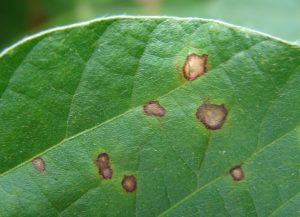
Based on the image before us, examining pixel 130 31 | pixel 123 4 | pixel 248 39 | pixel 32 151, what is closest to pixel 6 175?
pixel 32 151

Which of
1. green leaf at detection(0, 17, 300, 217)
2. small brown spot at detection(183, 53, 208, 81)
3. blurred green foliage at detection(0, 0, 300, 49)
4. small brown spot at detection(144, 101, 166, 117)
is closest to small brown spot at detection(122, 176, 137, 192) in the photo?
green leaf at detection(0, 17, 300, 217)

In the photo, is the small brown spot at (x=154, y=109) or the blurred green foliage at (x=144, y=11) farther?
the blurred green foliage at (x=144, y=11)

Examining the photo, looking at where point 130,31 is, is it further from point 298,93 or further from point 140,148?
point 298,93

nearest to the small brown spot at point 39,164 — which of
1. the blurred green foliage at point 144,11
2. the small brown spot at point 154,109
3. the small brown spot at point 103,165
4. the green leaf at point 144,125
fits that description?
the green leaf at point 144,125

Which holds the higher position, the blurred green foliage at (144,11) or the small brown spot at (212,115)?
the small brown spot at (212,115)

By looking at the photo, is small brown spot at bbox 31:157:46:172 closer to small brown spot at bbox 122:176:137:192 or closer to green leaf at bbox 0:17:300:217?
green leaf at bbox 0:17:300:217

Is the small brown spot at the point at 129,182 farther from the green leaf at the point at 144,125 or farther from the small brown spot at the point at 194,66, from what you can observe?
the small brown spot at the point at 194,66

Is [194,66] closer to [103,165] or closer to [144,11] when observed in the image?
[103,165]
